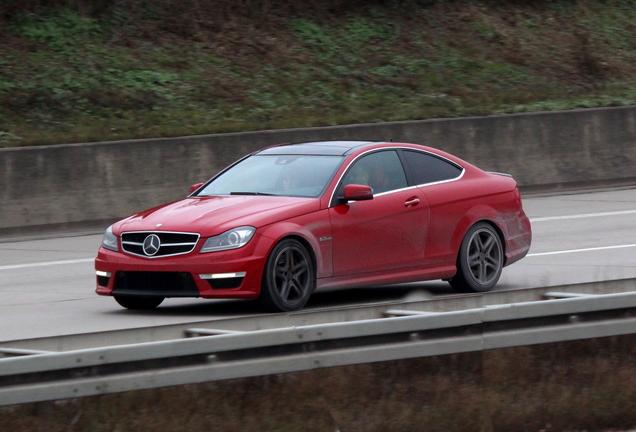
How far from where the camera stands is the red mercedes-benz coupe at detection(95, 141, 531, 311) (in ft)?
31.1

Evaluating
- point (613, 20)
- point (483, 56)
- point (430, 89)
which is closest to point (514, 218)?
point (430, 89)

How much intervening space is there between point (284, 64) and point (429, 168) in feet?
48.0

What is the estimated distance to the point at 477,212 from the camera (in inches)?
437

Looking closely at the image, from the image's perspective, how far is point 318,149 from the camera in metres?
11.0

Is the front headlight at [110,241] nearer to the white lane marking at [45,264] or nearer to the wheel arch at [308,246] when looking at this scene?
the wheel arch at [308,246]

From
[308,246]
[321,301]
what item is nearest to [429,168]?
[321,301]

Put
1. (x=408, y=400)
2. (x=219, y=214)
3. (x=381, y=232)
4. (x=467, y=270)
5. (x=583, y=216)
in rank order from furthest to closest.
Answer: (x=583, y=216), (x=467, y=270), (x=381, y=232), (x=219, y=214), (x=408, y=400)

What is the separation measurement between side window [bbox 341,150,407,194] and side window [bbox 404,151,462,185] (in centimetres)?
16

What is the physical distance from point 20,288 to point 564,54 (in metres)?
19.6

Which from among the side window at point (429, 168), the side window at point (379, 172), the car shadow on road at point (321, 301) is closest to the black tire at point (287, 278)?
the car shadow on road at point (321, 301)

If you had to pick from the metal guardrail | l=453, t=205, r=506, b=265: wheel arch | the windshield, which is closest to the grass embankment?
the metal guardrail

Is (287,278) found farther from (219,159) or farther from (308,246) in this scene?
(219,159)

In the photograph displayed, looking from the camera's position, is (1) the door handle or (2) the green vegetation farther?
(2) the green vegetation

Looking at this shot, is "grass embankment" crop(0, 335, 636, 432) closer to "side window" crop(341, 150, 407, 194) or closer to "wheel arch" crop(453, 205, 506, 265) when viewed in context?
"side window" crop(341, 150, 407, 194)
